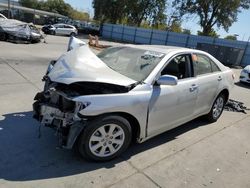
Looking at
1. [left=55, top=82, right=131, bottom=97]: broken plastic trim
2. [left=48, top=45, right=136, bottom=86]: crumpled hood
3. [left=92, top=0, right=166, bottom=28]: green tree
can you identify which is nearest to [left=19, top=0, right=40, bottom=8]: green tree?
[left=92, top=0, right=166, bottom=28]: green tree

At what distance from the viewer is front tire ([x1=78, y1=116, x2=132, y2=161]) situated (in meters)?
3.41

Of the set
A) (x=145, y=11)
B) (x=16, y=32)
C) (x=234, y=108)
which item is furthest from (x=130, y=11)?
(x=234, y=108)

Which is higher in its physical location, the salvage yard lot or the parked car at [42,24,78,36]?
the salvage yard lot

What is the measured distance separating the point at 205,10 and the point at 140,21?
1501 cm

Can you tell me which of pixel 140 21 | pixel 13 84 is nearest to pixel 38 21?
pixel 140 21

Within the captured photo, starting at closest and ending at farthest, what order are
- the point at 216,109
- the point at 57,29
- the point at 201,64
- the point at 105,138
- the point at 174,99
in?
the point at 105,138 → the point at 174,99 → the point at 201,64 → the point at 216,109 → the point at 57,29

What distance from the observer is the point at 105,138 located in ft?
11.8

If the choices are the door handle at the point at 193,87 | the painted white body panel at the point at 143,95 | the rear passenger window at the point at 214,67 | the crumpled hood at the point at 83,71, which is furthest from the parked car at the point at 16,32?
the door handle at the point at 193,87

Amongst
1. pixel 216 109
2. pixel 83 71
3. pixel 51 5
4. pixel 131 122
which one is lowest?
pixel 51 5

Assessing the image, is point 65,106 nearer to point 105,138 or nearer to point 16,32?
point 105,138

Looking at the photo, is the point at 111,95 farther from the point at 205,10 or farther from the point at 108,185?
the point at 205,10

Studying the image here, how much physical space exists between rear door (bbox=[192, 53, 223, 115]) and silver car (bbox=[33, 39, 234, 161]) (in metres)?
0.04

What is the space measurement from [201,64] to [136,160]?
7.47ft

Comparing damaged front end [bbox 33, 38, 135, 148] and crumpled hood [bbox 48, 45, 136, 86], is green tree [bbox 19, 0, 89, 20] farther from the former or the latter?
damaged front end [bbox 33, 38, 135, 148]
